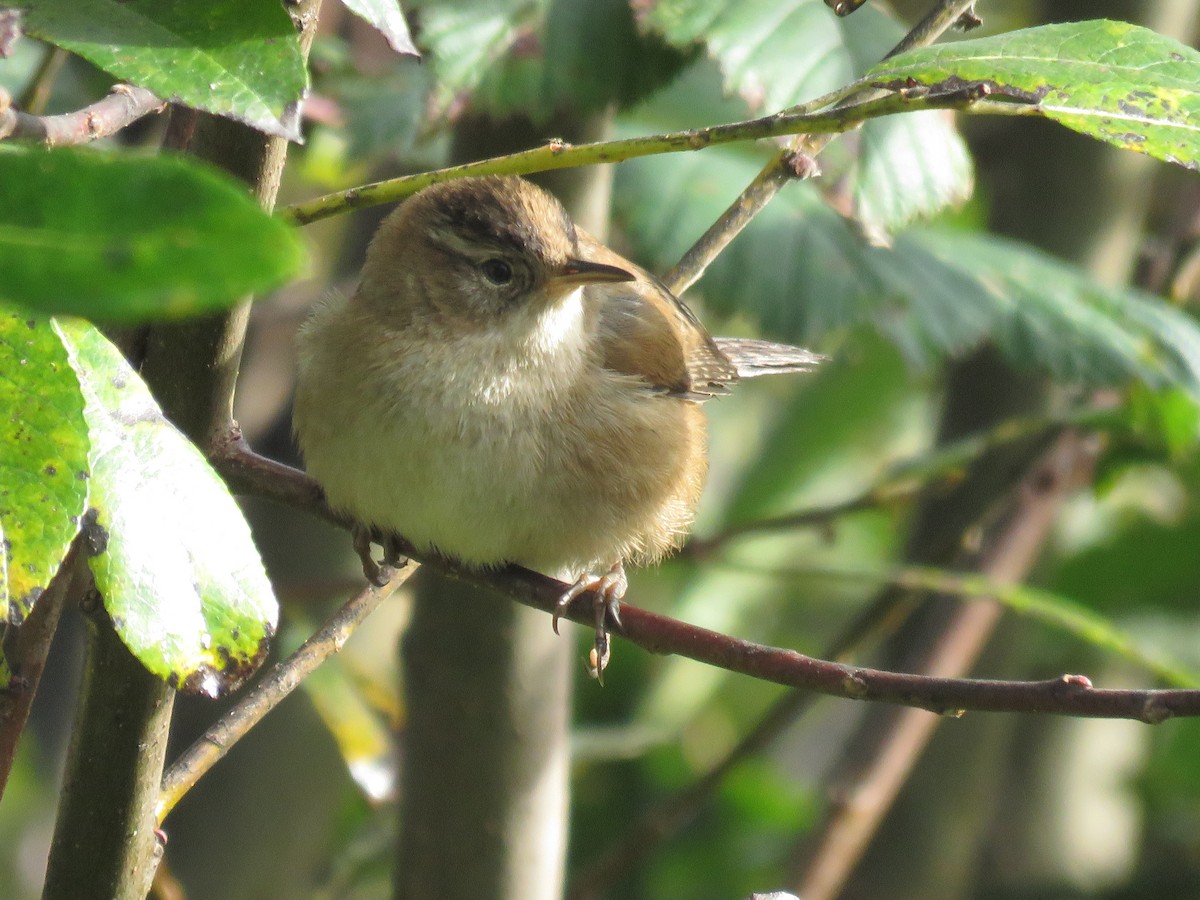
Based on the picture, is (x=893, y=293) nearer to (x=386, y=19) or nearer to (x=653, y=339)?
(x=653, y=339)

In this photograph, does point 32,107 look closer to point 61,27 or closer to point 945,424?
point 61,27

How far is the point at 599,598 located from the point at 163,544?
1112mm

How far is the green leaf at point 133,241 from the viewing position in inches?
23.7

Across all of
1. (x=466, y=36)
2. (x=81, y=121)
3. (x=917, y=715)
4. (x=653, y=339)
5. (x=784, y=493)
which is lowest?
(x=784, y=493)

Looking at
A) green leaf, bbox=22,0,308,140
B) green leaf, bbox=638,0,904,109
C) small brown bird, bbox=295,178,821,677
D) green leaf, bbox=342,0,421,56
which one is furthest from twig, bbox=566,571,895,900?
green leaf, bbox=22,0,308,140

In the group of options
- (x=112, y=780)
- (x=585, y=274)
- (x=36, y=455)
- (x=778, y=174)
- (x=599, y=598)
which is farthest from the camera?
(x=585, y=274)

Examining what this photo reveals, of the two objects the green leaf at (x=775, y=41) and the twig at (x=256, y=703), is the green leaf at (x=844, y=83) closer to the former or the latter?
the green leaf at (x=775, y=41)

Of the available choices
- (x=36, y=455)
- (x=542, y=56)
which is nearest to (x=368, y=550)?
(x=542, y=56)

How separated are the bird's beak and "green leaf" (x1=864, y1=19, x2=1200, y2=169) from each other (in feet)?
4.49

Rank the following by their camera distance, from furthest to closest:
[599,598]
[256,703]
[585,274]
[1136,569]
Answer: [1136,569] → [585,274] → [599,598] → [256,703]

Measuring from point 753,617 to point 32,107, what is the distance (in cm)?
351

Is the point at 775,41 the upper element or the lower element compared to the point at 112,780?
upper

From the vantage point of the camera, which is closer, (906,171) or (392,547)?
(392,547)

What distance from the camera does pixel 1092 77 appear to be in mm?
1287
